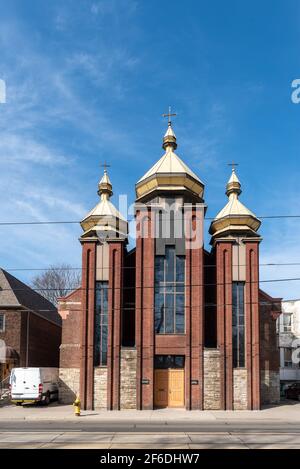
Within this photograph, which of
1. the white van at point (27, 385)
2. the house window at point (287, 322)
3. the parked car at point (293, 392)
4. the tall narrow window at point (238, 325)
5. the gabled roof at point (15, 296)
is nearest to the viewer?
the white van at point (27, 385)

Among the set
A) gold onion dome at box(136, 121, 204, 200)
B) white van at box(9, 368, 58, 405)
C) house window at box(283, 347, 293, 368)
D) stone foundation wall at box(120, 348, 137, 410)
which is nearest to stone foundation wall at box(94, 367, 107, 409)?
stone foundation wall at box(120, 348, 137, 410)

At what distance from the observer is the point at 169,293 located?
3331 centimetres

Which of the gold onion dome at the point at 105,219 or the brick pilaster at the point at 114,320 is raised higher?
the gold onion dome at the point at 105,219

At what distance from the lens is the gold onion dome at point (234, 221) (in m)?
36.4

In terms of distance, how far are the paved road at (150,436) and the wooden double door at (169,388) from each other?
8.49 metres

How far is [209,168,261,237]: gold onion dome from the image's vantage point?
3638 centimetres

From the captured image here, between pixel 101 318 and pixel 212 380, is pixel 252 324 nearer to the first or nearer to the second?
pixel 212 380

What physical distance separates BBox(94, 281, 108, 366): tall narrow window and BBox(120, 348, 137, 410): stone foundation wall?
127cm

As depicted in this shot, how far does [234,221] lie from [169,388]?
37.0ft

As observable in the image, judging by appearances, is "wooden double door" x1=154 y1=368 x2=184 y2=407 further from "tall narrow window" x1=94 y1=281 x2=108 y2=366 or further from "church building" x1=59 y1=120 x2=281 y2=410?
"tall narrow window" x1=94 y1=281 x2=108 y2=366

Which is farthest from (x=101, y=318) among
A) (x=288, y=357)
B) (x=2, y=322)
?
(x=288, y=357)

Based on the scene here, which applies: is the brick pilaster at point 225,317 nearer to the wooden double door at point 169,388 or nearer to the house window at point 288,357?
the wooden double door at point 169,388

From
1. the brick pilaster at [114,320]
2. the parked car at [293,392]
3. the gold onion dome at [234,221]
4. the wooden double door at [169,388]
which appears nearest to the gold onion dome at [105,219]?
the brick pilaster at [114,320]
